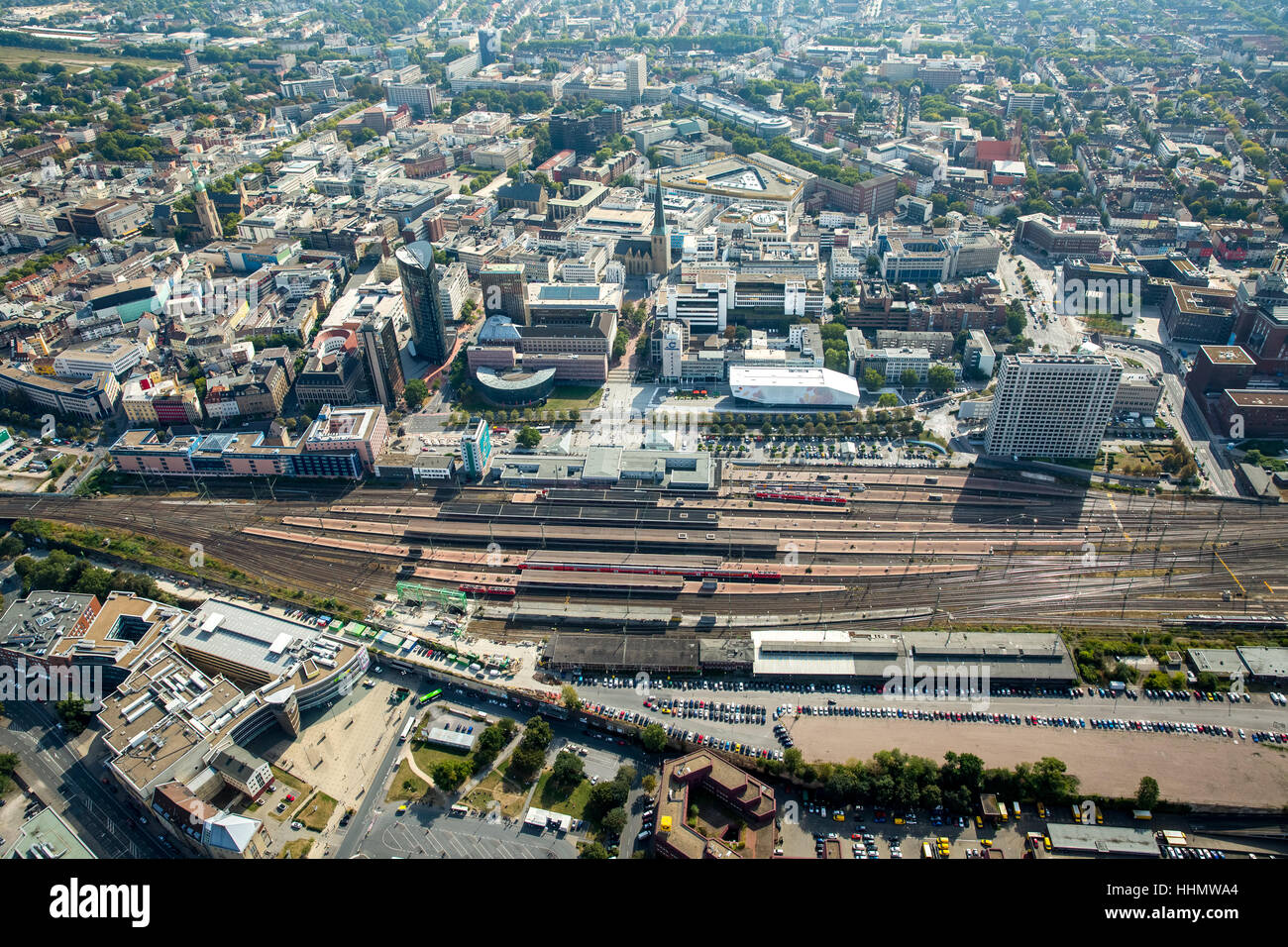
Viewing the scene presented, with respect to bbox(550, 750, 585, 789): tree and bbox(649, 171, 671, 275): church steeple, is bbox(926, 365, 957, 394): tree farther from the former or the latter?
bbox(550, 750, 585, 789): tree

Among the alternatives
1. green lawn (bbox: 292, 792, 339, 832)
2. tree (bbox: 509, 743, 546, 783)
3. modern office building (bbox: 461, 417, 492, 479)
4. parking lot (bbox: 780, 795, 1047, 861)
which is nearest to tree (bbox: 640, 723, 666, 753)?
tree (bbox: 509, 743, 546, 783)

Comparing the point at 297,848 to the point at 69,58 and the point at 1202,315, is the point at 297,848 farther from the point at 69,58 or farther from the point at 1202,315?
the point at 69,58

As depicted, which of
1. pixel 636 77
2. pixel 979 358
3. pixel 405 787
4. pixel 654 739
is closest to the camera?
pixel 405 787

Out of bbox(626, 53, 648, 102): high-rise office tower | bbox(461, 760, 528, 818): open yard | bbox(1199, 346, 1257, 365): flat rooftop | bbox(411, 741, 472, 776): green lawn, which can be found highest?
bbox(626, 53, 648, 102): high-rise office tower

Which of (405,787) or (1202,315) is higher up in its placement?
(1202,315)

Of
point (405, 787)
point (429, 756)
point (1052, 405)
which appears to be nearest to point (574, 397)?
point (429, 756)

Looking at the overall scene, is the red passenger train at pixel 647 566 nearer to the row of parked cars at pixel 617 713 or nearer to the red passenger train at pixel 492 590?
the red passenger train at pixel 492 590
